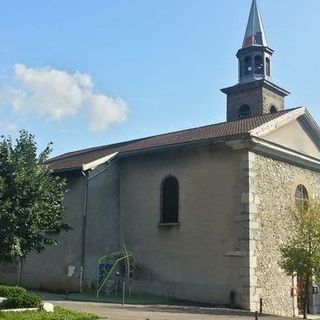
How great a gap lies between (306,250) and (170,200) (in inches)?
233

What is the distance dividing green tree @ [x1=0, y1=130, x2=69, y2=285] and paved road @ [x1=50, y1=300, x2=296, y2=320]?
9.01ft

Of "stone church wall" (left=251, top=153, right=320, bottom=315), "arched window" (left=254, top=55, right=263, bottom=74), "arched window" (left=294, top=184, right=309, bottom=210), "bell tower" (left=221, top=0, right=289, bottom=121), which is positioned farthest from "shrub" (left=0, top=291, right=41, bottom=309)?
"arched window" (left=254, top=55, right=263, bottom=74)

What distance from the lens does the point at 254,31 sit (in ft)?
115

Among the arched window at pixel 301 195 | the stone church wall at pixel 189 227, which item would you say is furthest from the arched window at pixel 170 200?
the arched window at pixel 301 195

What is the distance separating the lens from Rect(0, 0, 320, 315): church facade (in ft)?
61.0

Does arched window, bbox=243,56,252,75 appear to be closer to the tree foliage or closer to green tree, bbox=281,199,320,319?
green tree, bbox=281,199,320,319

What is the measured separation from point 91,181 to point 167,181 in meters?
3.31

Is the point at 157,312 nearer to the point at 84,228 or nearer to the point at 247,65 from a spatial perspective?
the point at 84,228

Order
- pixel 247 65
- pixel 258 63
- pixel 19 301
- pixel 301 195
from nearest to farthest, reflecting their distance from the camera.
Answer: pixel 19 301 < pixel 301 195 < pixel 258 63 < pixel 247 65

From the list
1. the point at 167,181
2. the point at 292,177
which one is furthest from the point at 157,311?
the point at 292,177

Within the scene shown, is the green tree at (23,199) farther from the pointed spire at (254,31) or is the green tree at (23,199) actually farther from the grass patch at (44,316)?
the pointed spire at (254,31)

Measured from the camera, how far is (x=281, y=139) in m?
21.3

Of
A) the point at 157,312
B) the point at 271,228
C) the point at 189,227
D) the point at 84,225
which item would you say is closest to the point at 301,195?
the point at 271,228

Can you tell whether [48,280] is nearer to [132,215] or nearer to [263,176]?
[132,215]
